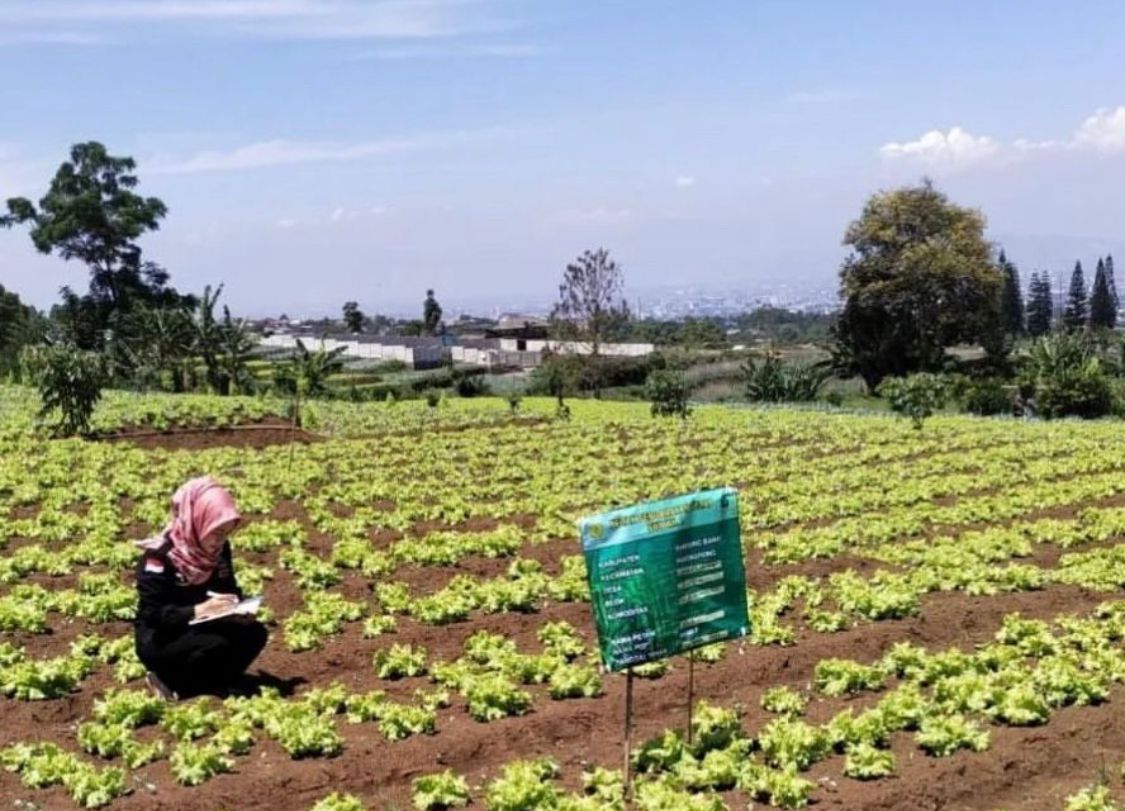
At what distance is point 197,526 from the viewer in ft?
29.5

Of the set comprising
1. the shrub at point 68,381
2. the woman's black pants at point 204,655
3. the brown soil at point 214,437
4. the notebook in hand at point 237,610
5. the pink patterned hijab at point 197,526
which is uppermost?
the shrub at point 68,381

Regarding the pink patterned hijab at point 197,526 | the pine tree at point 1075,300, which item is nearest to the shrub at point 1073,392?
the pink patterned hijab at point 197,526

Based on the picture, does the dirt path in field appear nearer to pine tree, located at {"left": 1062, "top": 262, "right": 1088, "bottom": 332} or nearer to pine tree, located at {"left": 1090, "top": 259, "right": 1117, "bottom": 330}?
pine tree, located at {"left": 1062, "top": 262, "right": 1088, "bottom": 332}

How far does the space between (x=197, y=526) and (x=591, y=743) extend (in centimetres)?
332

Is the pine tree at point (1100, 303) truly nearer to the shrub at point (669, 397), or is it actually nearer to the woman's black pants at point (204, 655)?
the shrub at point (669, 397)

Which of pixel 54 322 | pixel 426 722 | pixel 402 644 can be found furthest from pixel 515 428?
pixel 54 322

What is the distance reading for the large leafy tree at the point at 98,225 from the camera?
75.9 metres

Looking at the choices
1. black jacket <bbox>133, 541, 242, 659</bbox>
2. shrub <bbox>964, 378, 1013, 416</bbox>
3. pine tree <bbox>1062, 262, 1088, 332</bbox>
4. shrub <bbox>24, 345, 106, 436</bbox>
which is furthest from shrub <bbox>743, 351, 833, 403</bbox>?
pine tree <bbox>1062, 262, 1088, 332</bbox>

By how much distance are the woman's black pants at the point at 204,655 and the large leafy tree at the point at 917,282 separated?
5848 cm

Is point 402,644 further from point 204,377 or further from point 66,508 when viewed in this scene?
point 204,377

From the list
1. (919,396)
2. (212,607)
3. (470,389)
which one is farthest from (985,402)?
(212,607)

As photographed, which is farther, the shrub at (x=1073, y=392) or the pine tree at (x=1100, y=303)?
the pine tree at (x=1100, y=303)

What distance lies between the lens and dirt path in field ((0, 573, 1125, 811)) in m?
7.46

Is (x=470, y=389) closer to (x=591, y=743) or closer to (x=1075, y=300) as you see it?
(x=591, y=743)
